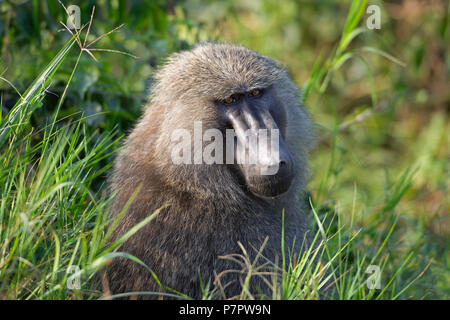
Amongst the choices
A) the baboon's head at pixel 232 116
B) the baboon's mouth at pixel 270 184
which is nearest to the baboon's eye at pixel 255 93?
the baboon's head at pixel 232 116

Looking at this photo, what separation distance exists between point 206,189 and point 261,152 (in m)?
0.33

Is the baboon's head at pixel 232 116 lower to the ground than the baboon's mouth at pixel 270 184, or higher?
higher

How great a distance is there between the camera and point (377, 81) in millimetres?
6758

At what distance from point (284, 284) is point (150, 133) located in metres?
0.99

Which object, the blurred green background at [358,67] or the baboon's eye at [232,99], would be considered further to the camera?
the blurred green background at [358,67]

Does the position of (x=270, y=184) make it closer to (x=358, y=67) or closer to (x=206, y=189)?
(x=206, y=189)

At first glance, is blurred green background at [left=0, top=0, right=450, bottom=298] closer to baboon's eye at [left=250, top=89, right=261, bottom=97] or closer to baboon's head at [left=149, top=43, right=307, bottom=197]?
baboon's head at [left=149, top=43, right=307, bottom=197]

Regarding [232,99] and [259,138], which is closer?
[259,138]

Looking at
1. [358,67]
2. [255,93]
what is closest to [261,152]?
[255,93]

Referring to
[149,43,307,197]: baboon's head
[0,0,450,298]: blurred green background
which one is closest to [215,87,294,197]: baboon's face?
[149,43,307,197]: baboon's head

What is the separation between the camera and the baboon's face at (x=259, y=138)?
226 centimetres

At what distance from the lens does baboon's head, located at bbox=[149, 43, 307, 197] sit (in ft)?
7.56

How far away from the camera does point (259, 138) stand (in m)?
2.31

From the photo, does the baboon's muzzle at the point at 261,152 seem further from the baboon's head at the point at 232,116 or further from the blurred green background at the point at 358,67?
the blurred green background at the point at 358,67
